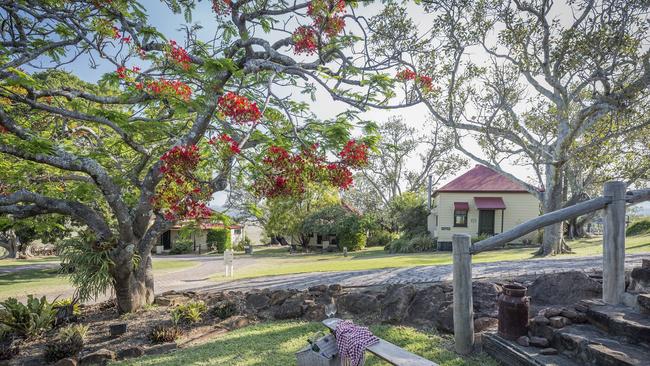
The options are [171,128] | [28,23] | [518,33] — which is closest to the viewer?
[28,23]

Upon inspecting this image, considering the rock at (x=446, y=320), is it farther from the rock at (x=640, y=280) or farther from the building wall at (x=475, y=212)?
the building wall at (x=475, y=212)

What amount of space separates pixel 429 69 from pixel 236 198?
10128 millimetres

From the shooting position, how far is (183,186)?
584 cm

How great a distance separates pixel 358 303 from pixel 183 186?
3817 millimetres

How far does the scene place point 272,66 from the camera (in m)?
6.74

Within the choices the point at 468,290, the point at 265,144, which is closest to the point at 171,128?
the point at 265,144

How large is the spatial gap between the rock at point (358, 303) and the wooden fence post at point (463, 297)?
226cm

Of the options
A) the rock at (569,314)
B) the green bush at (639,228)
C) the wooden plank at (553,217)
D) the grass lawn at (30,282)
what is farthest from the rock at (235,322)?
the green bush at (639,228)

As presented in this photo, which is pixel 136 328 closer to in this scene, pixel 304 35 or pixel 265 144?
pixel 265 144

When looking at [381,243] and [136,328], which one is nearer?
[136,328]

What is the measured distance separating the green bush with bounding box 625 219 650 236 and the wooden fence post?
89.7 ft

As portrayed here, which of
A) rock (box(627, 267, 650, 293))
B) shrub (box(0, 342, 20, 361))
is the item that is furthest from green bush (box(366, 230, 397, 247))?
shrub (box(0, 342, 20, 361))

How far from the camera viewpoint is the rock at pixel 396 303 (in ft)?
20.3

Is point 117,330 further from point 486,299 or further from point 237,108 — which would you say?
point 486,299
